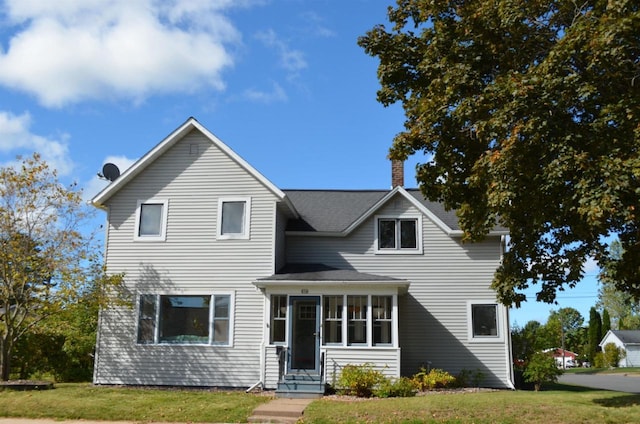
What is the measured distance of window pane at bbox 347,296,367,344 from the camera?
17.0m

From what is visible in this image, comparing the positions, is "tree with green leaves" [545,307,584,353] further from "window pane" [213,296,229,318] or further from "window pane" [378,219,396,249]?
"window pane" [213,296,229,318]

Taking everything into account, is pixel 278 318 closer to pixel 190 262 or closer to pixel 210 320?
pixel 210 320

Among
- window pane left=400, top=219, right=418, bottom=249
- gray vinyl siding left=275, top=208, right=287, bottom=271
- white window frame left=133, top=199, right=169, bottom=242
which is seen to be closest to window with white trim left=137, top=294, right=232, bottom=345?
white window frame left=133, top=199, right=169, bottom=242

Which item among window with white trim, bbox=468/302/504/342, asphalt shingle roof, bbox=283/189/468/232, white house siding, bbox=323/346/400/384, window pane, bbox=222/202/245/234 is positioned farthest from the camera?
asphalt shingle roof, bbox=283/189/468/232

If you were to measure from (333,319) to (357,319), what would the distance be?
2.40ft

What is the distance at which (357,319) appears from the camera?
17.1 m

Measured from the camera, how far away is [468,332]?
18.7 meters

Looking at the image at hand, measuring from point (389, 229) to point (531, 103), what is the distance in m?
9.34

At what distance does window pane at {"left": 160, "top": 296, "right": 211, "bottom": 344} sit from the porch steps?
3.47m

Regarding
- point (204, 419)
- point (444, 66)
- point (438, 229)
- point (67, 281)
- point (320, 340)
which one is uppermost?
point (444, 66)

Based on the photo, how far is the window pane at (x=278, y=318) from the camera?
56.9ft

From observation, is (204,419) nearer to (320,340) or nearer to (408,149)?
(320,340)

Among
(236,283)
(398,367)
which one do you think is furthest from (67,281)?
(398,367)

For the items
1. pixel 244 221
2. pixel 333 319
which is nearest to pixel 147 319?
pixel 244 221
